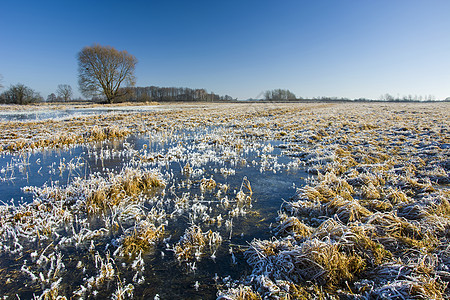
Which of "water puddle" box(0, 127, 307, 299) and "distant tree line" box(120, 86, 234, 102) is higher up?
"distant tree line" box(120, 86, 234, 102)

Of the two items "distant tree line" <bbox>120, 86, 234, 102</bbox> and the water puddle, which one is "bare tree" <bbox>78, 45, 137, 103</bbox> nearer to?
the water puddle

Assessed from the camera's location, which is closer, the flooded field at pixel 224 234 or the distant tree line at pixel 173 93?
the flooded field at pixel 224 234

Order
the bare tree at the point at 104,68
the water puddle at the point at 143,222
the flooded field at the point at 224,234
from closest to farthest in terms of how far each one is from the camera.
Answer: the flooded field at the point at 224,234 → the water puddle at the point at 143,222 → the bare tree at the point at 104,68

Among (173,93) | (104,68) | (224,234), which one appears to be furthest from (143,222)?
(173,93)

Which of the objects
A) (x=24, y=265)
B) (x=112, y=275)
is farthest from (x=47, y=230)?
(x=112, y=275)

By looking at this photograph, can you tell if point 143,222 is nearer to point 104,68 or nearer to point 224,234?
point 224,234

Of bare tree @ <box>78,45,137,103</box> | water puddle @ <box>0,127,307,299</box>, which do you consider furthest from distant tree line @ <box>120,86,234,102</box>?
water puddle @ <box>0,127,307,299</box>

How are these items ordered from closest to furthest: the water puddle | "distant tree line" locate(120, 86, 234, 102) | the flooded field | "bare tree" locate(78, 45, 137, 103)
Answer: the flooded field → the water puddle → "bare tree" locate(78, 45, 137, 103) → "distant tree line" locate(120, 86, 234, 102)

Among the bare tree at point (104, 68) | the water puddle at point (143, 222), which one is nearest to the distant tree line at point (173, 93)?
the bare tree at point (104, 68)

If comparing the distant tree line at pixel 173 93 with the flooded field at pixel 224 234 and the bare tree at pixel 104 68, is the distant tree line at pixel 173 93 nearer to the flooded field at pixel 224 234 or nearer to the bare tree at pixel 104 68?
the bare tree at pixel 104 68

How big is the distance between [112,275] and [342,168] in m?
6.60

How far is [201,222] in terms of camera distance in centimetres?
407

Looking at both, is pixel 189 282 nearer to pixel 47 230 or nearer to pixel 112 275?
pixel 112 275

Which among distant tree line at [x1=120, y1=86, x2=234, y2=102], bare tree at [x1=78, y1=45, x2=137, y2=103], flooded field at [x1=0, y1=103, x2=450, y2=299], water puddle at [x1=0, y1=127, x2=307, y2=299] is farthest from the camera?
distant tree line at [x1=120, y1=86, x2=234, y2=102]
